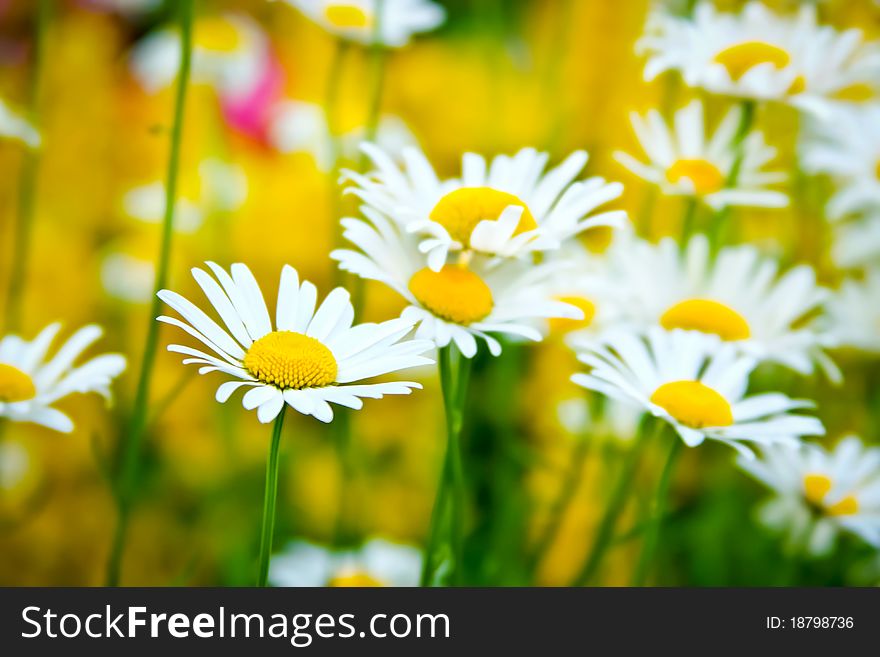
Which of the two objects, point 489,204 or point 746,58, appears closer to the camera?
point 489,204

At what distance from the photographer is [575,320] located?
25.4 inches

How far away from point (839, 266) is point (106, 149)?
883 millimetres

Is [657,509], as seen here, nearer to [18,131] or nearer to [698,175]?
[698,175]

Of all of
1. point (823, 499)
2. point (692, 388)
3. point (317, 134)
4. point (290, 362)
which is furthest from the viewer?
point (317, 134)

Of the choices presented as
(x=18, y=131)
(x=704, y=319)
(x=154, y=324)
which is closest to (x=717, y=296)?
(x=704, y=319)

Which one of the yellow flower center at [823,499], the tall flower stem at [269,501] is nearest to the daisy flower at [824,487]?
the yellow flower center at [823,499]

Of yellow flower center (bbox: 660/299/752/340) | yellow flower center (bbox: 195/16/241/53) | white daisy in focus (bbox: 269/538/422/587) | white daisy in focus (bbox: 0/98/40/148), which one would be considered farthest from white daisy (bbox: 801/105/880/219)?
yellow flower center (bbox: 195/16/241/53)

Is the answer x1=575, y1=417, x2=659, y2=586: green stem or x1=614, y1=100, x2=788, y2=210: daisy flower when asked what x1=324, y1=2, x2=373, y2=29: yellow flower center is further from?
x1=575, y1=417, x2=659, y2=586: green stem

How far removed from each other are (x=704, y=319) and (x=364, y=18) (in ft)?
1.15

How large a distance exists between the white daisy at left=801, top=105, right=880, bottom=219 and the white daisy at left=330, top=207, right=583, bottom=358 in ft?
1.05

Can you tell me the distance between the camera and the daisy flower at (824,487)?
1.92ft

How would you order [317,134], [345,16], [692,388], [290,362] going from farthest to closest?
[317,134], [345,16], [692,388], [290,362]

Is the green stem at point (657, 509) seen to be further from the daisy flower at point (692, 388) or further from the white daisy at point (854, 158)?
the white daisy at point (854, 158)

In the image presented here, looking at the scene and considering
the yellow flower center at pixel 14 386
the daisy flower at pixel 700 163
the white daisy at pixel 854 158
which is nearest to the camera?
the yellow flower center at pixel 14 386
